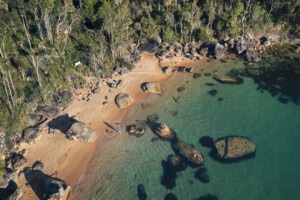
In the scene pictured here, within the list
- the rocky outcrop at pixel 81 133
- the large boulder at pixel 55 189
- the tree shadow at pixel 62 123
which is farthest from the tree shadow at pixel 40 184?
the tree shadow at pixel 62 123

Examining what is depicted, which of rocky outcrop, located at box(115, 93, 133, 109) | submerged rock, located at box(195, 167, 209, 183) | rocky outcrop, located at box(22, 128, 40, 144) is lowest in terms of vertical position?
submerged rock, located at box(195, 167, 209, 183)

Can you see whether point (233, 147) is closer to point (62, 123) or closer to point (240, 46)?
point (240, 46)

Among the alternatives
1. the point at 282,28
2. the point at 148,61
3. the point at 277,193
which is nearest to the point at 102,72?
the point at 148,61

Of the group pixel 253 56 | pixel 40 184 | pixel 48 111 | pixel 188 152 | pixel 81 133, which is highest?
pixel 253 56

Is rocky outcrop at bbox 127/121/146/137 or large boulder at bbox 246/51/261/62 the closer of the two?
rocky outcrop at bbox 127/121/146/137

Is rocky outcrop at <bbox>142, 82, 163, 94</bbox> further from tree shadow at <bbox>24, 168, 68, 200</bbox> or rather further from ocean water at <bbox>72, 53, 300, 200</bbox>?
tree shadow at <bbox>24, 168, 68, 200</bbox>

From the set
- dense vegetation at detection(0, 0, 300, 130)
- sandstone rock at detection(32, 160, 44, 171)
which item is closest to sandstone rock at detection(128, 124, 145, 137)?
dense vegetation at detection(0, 0, 300, 130)

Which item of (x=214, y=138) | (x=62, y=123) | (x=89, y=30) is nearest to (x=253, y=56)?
(x=214, y=138)

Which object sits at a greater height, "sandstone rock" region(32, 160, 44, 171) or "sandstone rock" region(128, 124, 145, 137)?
"sandstone rock" region(128, 124, 145, 137)
